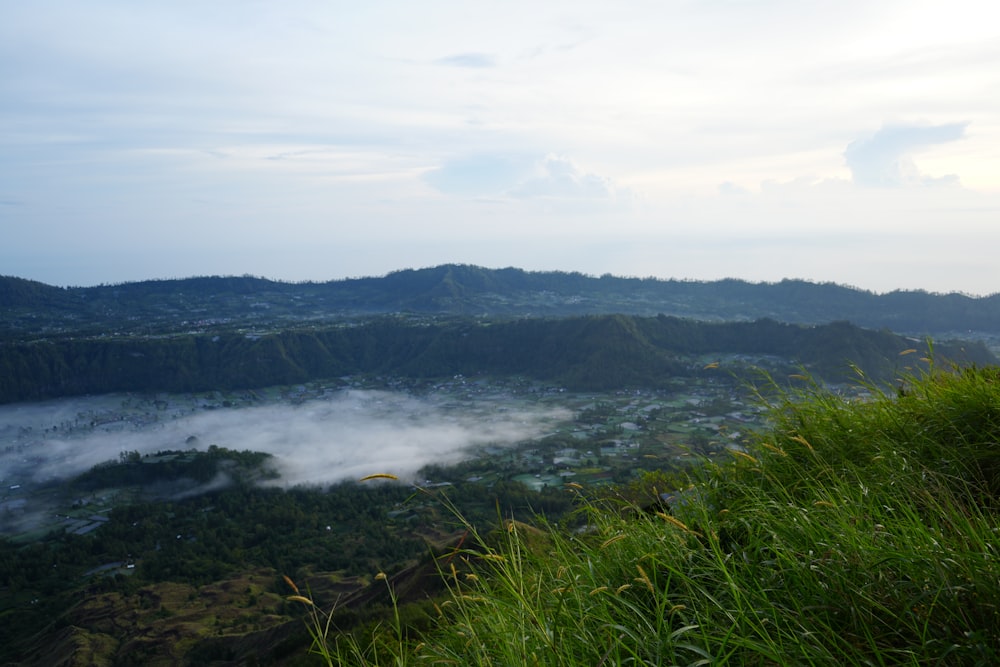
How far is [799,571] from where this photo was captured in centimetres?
251

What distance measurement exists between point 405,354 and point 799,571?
558ft

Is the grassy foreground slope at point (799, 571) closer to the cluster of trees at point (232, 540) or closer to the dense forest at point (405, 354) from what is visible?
the cluster of trees at point (232, 540)

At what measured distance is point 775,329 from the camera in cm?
13338

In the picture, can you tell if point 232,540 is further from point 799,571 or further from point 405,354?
point 405,354

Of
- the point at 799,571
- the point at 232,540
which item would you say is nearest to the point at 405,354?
the point at 232,540

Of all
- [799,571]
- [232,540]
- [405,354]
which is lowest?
[232,540]

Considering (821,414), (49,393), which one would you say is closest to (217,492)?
(821,414)

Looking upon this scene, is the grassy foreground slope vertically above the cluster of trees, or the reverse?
the grassy foreground slope

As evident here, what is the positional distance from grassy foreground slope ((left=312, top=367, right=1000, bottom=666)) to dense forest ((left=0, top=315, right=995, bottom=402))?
4802 inches

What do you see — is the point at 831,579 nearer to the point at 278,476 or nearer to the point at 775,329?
the point at 278,476

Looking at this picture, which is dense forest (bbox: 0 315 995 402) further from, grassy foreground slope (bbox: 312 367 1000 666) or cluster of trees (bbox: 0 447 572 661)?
grassy foreground slope (bbox: 312 367 1000 666)

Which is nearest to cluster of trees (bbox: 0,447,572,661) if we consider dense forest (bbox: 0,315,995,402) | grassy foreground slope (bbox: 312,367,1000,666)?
grassy foreground slope (bbox: 312,367,1000,666)

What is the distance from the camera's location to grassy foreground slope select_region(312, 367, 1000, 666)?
2146mm

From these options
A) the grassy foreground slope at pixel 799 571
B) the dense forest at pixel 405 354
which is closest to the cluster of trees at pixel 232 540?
the grassy foreground slope at pixel 799 571
